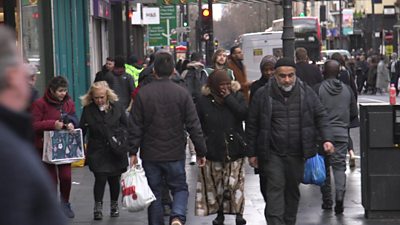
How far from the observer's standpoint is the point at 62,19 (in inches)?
677

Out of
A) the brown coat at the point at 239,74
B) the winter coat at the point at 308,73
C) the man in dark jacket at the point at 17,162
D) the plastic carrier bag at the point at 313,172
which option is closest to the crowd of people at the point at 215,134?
the plastic carrier bag at the point at 313,172

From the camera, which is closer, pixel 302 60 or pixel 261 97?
pixel 261 97

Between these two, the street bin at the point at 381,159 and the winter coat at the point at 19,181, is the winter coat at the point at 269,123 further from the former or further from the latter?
the winter coat at the point at 19,181

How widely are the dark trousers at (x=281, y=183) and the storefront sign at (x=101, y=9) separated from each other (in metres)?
12.8

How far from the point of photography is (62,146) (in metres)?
10.1

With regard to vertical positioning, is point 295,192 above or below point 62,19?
below

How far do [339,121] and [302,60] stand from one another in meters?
3.25

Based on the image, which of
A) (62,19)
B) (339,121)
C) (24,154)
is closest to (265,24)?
(62,19)

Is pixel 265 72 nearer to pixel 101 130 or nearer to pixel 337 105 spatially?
pixel 337 105

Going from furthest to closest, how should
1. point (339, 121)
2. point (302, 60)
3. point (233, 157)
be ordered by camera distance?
point (302, 60) → point (339, 121) → point (233, 157)

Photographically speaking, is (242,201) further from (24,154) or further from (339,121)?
(24,154)

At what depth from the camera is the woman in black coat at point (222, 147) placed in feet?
31.0

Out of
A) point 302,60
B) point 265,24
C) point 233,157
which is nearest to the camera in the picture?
point 233,157

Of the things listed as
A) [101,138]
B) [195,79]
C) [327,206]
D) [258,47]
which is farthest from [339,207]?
[258,47]
